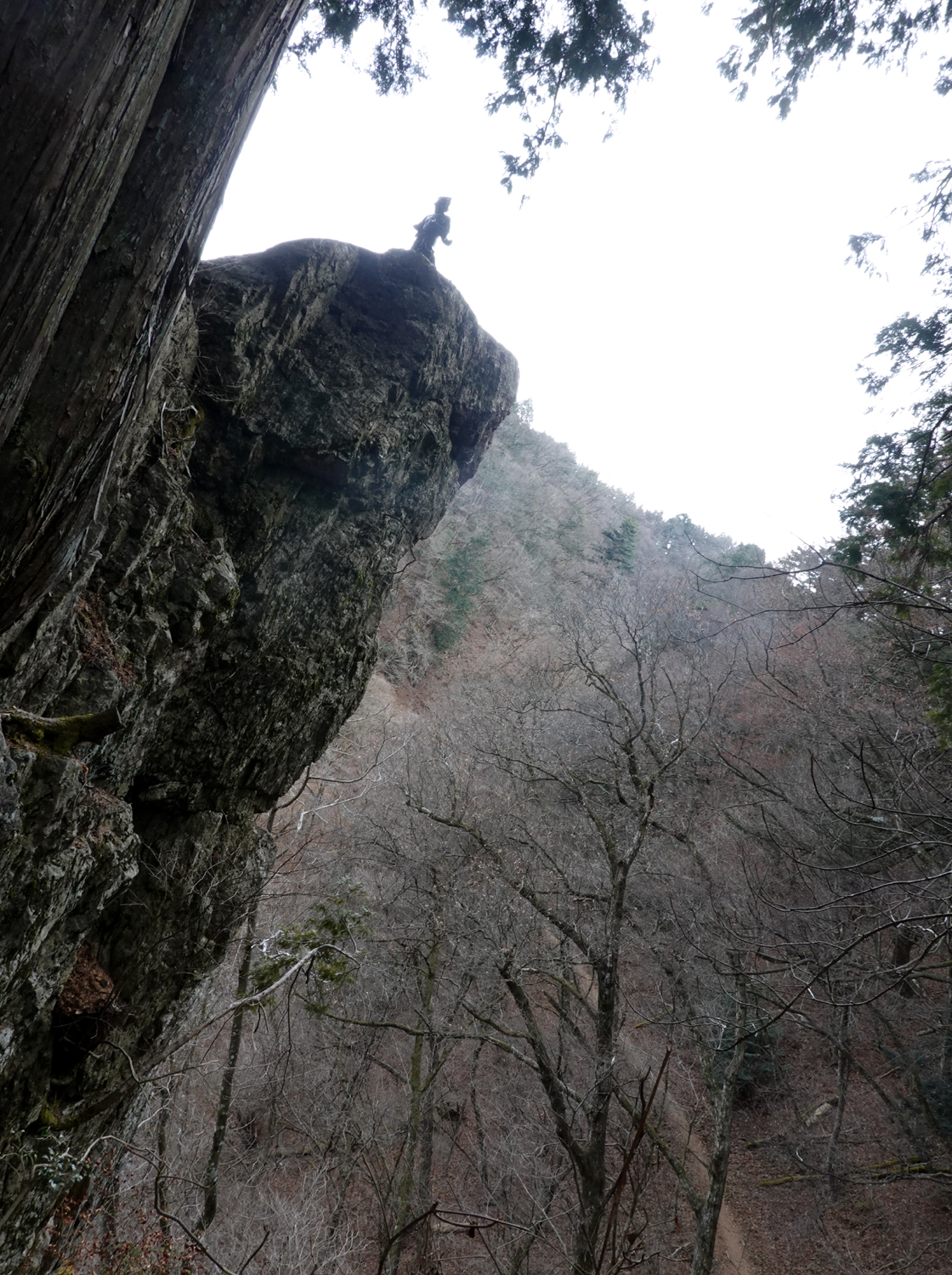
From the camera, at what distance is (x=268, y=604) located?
5676 millimetres

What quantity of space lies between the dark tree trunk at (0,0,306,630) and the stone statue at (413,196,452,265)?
491 cm

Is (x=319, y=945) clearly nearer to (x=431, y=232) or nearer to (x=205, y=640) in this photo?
(x=205, y=640)

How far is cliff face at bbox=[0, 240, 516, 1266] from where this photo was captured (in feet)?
11.8

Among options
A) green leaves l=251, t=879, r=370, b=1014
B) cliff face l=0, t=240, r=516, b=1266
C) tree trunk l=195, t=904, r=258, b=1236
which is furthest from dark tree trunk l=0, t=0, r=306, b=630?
tree trunk l=195, t=904, r=258, b=1236

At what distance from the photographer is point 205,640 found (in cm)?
498

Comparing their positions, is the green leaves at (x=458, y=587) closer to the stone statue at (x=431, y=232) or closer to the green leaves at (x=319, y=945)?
the green leaves at (x=319, y=945)

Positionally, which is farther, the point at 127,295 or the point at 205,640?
the point at 205,640

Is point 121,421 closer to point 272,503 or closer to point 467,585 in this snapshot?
point 272,503

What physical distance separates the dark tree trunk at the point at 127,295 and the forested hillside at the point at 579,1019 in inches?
193

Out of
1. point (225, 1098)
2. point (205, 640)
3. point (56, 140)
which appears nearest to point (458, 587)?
point (225, 1098)

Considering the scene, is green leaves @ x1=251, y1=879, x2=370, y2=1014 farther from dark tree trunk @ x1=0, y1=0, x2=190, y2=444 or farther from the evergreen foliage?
the evergreen foliage

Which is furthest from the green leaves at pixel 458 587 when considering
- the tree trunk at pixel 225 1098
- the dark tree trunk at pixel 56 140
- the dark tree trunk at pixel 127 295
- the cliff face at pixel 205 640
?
the dark tree trunk at pixel 56 140

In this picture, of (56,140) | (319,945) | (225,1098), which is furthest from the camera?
(225,1098)

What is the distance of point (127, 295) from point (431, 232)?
5.62 meters
